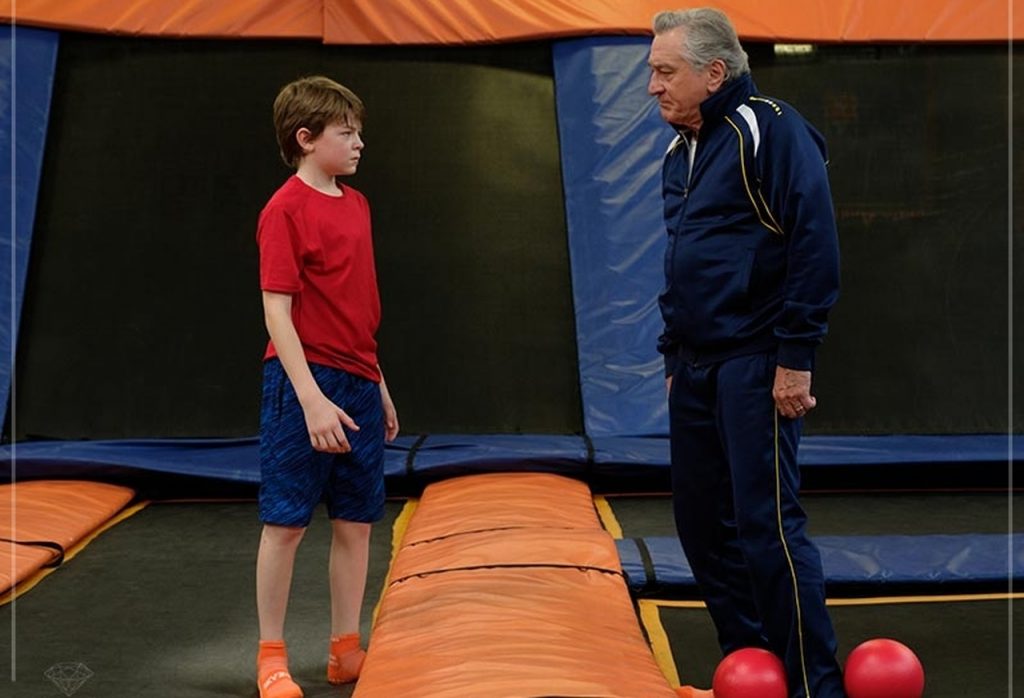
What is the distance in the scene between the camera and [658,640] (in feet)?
9.23

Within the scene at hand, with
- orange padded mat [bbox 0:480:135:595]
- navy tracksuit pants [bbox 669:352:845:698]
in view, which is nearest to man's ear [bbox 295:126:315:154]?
navy tracksuit pants [bbox 669:352:845:698]

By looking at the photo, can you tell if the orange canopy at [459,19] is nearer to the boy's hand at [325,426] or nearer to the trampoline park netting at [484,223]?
the trampoline park netting at [484,223]

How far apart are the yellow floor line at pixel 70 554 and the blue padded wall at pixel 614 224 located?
1520 mm

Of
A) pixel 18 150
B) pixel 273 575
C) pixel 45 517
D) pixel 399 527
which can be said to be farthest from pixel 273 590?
pixel 18 150

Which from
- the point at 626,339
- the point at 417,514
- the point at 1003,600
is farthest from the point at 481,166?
the point at 1003,600

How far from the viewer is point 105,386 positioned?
4875 mm

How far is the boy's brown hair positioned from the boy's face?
0.03 ft

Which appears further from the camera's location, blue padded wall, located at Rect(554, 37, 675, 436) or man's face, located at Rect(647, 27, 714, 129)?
blue padded wall, located at Rect(554, 37, 675, 436)

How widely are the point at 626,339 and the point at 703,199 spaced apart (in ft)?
8.22

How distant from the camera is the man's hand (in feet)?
7.14

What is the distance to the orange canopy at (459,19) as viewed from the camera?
4.90 meters

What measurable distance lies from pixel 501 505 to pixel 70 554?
1149mm

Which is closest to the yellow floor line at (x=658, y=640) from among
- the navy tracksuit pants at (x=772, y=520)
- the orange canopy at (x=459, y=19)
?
the navy tracksuit pants at (x=772, y=520)

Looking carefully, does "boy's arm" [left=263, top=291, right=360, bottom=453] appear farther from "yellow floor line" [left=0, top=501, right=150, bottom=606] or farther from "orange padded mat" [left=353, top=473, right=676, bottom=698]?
"yellow floor line" [left=0, top=501, right=150, bottom=606]
